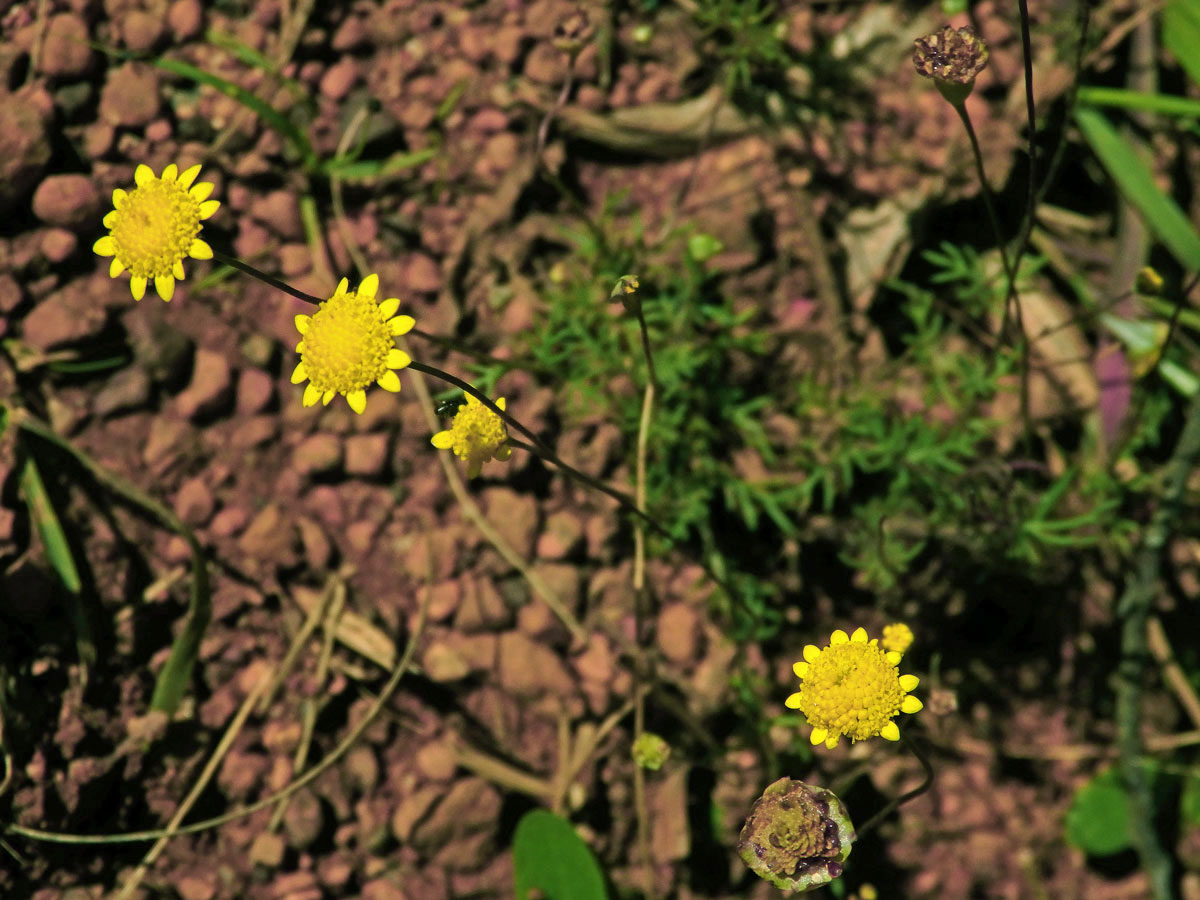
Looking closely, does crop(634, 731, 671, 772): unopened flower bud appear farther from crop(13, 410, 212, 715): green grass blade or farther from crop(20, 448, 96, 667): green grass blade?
crop(20, 448, 96, 667): green grass blade

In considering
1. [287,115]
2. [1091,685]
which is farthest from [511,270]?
[1091,685]

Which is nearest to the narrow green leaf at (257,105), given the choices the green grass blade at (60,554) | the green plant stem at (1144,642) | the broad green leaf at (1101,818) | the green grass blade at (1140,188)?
the green grass blade at (60,554)

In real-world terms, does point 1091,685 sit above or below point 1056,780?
above

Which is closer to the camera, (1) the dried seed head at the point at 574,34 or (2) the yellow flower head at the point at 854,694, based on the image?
(2) the yellow flower head at the point at 854,694

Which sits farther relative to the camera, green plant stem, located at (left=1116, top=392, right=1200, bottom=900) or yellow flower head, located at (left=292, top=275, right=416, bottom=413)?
green plant stem, located at (left=1116, top=392, right=1200, bottom=900)

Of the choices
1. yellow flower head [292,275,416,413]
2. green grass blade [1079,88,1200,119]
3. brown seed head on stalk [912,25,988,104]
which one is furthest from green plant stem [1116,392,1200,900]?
yellow flower head [292,275,416,413]

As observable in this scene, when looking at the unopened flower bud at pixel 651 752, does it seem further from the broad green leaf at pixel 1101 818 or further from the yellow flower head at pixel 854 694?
the broad green leaf at pixel 1101 818

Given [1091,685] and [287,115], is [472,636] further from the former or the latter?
[1091,685]
